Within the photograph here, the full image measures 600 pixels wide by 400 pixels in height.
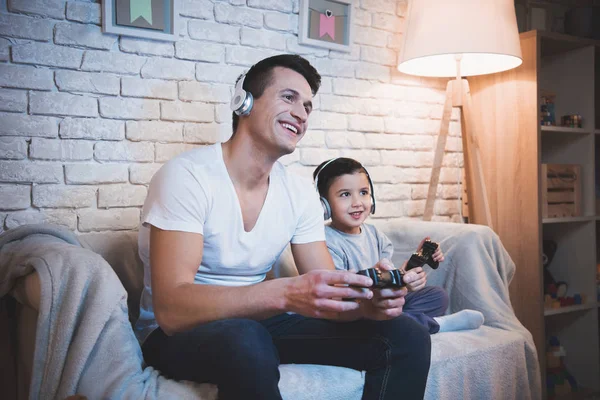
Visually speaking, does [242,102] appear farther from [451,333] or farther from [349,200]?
[451,333]

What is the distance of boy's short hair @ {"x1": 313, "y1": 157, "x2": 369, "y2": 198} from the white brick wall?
13.5 inches

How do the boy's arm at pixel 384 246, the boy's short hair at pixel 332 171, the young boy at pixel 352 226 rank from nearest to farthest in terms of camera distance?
1. the young boy at pixel 352 226
2. the boy's short hair at pixel 332 171
3. the boy's arm at pixel 384 246

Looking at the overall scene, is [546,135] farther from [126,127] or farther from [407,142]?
[126,127]

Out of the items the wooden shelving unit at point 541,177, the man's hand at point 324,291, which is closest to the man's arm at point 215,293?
the man's hand at point 324,291

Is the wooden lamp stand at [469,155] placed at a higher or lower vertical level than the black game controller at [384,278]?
higher

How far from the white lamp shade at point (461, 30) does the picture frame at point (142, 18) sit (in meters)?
1.00

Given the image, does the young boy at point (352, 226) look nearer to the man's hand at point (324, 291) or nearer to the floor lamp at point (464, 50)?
the floor lamp at point (464, 50)

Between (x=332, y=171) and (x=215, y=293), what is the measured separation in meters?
0.95

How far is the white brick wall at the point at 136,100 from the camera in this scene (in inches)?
73.4

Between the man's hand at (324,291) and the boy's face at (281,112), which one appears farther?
the boy's face at (281,112)

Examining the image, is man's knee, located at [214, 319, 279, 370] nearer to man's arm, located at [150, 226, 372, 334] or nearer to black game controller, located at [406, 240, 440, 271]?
man's arm, located at [150, 226, 372, 334]

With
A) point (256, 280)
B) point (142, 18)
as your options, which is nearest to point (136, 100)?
point (142, 18)

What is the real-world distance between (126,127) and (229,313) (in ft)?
3.43

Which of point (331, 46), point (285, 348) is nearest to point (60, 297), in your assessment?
point (285, 348)
